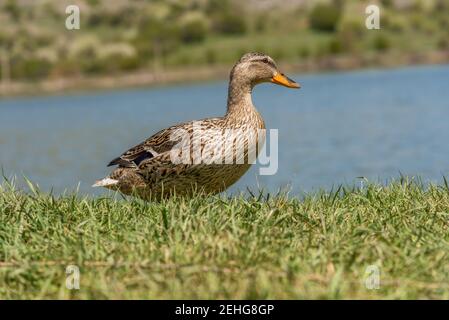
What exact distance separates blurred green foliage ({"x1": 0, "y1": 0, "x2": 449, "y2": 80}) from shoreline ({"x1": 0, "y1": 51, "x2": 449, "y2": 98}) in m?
0.94

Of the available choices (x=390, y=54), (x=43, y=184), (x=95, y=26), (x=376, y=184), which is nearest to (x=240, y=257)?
(x=376, y=184)

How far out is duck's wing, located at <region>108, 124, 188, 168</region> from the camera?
266 inches

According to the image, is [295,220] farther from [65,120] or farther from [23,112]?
[23,112]

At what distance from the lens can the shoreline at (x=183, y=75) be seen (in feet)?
222

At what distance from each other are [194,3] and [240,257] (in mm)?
113788

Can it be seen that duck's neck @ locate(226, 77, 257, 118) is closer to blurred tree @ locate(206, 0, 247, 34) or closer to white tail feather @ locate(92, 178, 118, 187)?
white tail feather @ locate(92, 178, 118, 187)

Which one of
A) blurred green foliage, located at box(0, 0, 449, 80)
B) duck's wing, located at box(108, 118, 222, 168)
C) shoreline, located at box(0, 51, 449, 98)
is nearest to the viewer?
duck's wing, located at box(108, 118, 222, 168)

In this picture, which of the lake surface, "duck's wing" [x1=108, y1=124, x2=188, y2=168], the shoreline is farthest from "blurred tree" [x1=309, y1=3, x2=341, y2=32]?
"duck's wing" [x1=108, y1=124, x2=188, y2=168]

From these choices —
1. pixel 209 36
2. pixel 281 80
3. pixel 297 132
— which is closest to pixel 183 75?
pixel 209 36

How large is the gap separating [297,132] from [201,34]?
6161 cm

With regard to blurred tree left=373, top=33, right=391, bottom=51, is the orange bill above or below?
below

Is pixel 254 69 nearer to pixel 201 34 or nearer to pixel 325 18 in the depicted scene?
pixel 201 34

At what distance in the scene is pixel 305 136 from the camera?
25.8m
